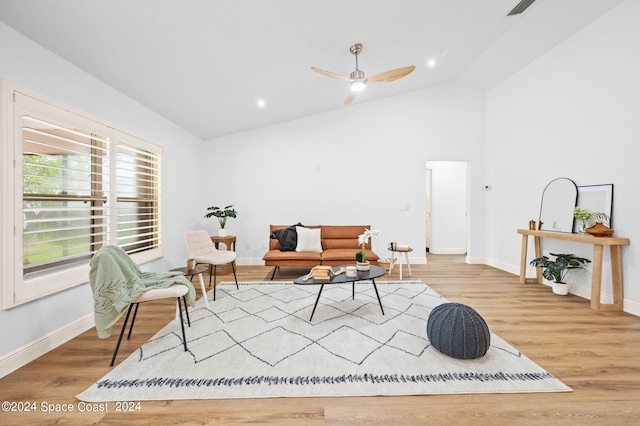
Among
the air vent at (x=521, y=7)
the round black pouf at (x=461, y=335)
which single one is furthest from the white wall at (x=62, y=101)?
the air vent at (x=521, y=7)

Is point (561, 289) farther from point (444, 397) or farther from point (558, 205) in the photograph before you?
point (444, 397)

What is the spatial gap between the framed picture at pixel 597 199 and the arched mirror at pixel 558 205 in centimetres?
7

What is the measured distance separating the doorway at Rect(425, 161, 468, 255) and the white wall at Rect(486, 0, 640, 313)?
1379 millimetres

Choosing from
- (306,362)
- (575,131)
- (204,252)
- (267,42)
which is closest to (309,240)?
(204,252)

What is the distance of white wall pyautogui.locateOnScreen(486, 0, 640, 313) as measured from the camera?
3.06 meters

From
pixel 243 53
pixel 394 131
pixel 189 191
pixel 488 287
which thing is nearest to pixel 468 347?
pixel 488 287

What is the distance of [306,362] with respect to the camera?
80.7 inches

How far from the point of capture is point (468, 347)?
2043 millimetres

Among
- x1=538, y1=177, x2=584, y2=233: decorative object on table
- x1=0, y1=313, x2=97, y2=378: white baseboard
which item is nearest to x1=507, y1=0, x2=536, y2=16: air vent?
x1=538, y1=177, x2=584, y2=233: decorative object on table

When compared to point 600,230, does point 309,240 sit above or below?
below

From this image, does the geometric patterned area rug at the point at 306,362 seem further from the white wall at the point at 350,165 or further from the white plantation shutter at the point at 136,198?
the white wall at the point at 350,165

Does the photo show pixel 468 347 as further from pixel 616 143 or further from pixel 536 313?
pixel 616 143

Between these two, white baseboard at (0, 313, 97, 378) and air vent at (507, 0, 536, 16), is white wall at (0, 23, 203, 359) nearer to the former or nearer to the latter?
white baseboard at (0, 313, 97, 378)

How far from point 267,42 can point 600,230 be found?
443 cm
